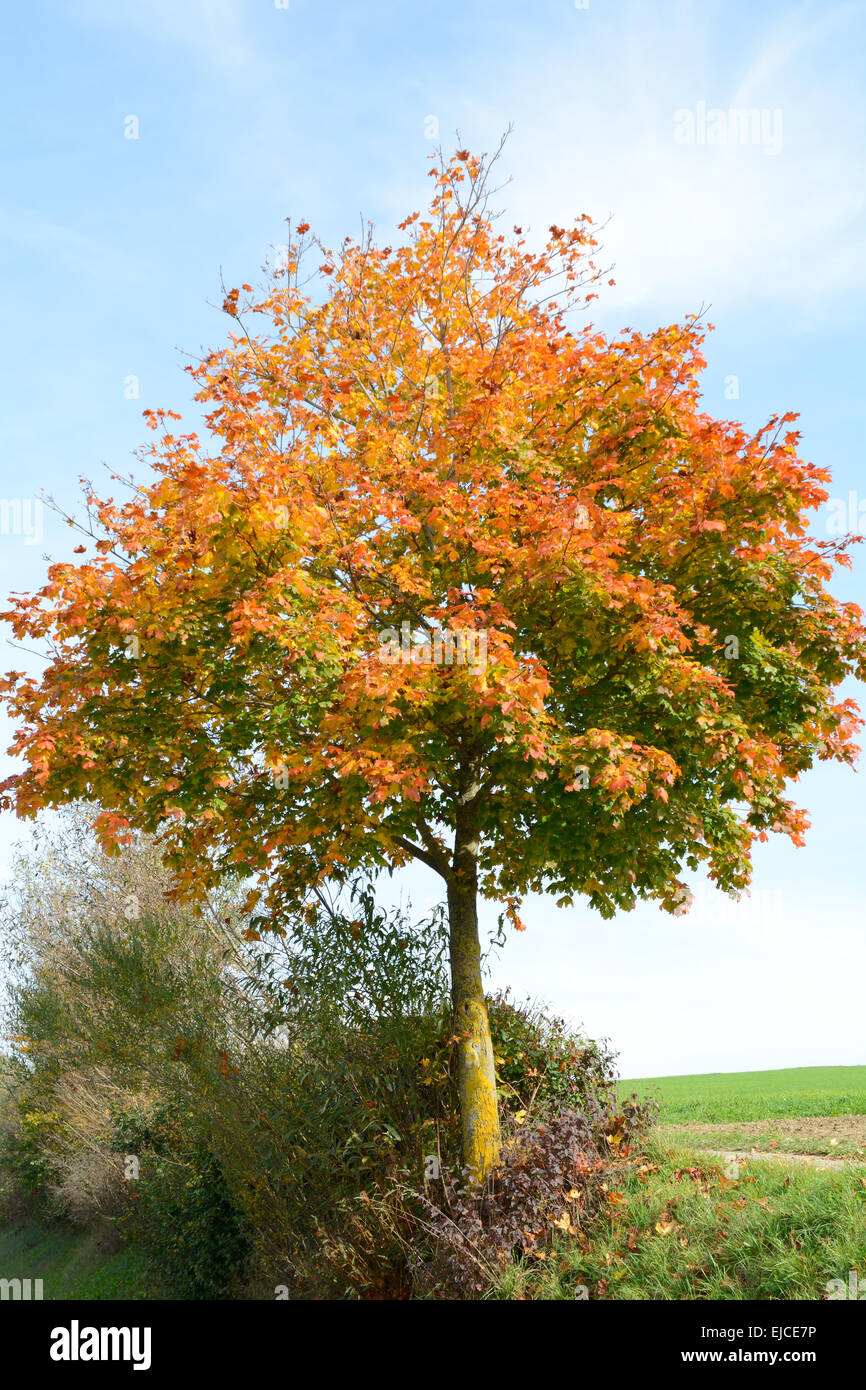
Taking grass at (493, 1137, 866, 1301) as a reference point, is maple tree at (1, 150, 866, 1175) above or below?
above

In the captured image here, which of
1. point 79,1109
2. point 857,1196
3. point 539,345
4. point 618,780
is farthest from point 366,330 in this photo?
point 79,1109

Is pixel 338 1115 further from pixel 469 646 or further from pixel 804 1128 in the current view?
pixel 804 1128

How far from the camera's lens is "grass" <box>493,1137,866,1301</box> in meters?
7.34

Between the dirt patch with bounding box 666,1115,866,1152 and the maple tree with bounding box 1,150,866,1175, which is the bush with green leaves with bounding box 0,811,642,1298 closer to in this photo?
the maple tree with bounding box 1,150,866,1175

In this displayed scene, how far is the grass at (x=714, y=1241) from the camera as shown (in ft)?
24.1

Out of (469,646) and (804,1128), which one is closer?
(469,646)

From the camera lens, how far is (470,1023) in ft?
33.5

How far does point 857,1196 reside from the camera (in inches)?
314

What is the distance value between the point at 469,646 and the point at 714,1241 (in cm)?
520

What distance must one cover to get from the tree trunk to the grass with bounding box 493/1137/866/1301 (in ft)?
3.95

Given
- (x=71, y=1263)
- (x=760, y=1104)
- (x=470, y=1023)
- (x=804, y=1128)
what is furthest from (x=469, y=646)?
(x=71, y=1263)

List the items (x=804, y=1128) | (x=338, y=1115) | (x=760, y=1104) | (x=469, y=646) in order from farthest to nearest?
(x=760, y=1104), (x=804, y=1128), (x=338, y=1115), (x=469, y=646)

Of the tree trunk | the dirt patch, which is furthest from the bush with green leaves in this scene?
the dirt patch
